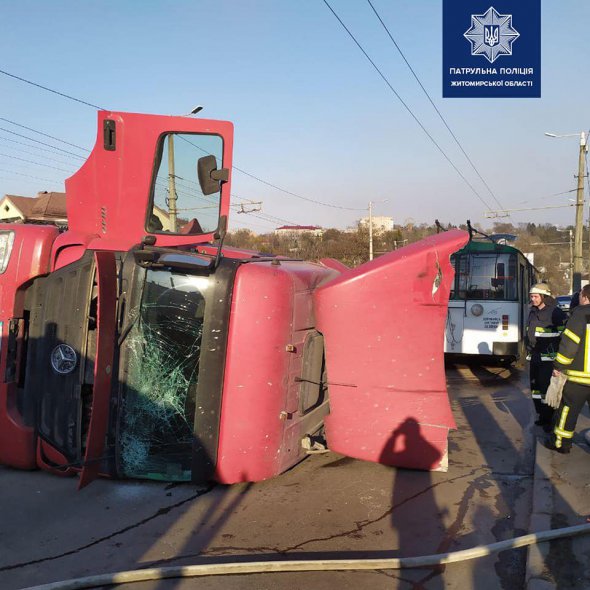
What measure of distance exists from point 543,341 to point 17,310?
5088 millimetres

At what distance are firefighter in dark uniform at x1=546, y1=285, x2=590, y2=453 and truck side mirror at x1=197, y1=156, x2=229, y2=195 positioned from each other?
3183 millimetres

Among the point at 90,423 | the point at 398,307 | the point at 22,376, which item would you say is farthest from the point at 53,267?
the point at 398,307

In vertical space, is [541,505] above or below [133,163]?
below

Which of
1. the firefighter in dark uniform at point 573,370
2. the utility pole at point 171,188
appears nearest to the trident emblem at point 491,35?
the firefighter in dark uniform at point 573,370

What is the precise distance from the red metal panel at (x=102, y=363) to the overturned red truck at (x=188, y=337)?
0.04ft

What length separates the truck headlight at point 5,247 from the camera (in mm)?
4527

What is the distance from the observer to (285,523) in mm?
3717

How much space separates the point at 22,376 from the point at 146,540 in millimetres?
1861

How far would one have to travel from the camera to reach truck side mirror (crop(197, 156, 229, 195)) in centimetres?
457

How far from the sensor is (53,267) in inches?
179

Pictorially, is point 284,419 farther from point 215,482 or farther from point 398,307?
point 398,307

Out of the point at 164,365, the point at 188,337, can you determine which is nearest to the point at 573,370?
the point at 188,337

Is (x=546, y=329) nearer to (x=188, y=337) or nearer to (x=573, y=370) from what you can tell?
(x=573, y=370)

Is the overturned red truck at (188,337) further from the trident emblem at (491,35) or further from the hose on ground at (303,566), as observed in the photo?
the trident emblem at (491,35)
